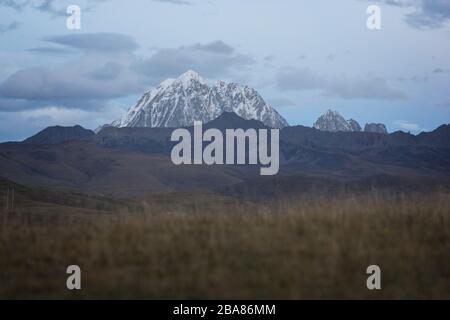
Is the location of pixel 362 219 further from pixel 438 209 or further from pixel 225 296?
pixel 225 296

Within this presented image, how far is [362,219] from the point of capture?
15.2 meters

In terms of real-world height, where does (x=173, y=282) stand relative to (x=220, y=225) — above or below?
below

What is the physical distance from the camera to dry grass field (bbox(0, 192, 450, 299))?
11586 mm

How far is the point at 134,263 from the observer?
12.9 m

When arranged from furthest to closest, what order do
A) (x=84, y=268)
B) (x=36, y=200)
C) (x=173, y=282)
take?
(x=36, y=200)
(x=84, y=268)
(x=173, y=282)

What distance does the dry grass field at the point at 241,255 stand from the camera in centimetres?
1159

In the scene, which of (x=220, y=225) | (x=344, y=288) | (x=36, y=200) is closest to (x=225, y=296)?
(x=344, y=288)

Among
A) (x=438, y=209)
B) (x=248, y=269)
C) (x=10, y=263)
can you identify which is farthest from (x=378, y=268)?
(x=10, y=263)

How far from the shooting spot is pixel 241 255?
13.0 m

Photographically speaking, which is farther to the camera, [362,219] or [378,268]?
[362,219]
